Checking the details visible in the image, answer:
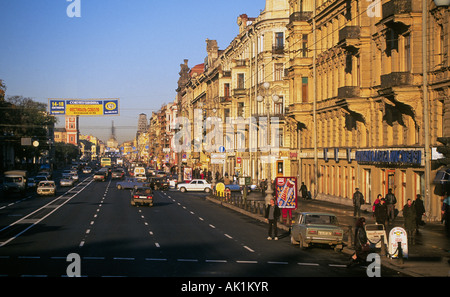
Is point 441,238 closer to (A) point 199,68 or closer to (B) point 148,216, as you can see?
(B) point 148,216

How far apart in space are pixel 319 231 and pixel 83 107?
3928 centimetres

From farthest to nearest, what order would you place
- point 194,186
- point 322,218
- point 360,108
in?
point 194,186, point 360,108, point 322,218

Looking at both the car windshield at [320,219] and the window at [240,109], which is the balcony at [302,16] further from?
the car windshield at [320,219]

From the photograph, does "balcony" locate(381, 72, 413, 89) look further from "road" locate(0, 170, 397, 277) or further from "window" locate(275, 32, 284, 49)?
"window" locate(275, 32, 284, 49)

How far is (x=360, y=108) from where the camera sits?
144 feet

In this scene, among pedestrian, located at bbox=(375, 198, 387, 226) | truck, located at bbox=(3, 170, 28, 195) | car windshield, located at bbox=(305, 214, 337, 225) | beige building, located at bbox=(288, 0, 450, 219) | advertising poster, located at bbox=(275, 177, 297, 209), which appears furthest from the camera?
truck, located at bbox=(3, 170, 28, 195)

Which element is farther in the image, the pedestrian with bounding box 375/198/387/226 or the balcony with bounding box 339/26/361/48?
the balcony with bounding box 339/26/361/48

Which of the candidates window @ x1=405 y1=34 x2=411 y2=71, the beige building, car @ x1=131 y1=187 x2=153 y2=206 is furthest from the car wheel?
car @ x1=131 y1=187 x2=153 y2=206

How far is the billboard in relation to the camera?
58719 millimetres

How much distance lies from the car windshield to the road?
1.08 m

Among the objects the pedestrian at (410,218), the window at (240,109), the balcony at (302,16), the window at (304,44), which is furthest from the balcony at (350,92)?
the window at (240,109)

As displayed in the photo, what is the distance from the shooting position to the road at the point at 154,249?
18266mm

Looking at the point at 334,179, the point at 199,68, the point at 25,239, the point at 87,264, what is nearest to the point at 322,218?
the point at 87,264

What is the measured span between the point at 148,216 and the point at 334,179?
63.9 feet
